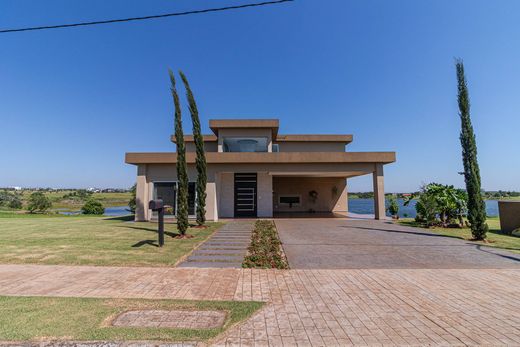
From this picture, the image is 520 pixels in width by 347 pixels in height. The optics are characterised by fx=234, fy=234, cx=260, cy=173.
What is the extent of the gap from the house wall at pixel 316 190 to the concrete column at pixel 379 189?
712 centimetres

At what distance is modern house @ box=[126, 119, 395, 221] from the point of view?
15726 millimetres

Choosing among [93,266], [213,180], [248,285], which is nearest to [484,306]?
[248,285]

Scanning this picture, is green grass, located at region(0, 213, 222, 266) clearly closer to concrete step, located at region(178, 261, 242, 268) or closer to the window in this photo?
concrete step, located at region(178, 261, 242, 268)

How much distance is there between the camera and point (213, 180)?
16.1 metres

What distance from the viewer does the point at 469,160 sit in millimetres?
10688

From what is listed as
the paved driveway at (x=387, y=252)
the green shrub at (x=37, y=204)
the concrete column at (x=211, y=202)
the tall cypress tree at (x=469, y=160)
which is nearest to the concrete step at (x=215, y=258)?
the paved driveway at (x=387, y=252)

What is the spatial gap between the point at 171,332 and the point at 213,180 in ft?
43.2

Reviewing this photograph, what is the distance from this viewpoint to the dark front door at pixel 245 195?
1812 cm

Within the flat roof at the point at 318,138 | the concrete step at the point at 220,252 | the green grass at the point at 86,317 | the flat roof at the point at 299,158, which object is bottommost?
the concrete step at the point at 220,252

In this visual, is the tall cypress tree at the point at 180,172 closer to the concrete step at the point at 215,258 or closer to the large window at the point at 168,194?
the concrete step at the point at 215,258

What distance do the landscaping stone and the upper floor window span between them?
1623cm

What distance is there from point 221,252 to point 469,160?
38.3 ft

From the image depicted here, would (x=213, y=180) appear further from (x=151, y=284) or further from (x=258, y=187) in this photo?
(x=151, y=284)

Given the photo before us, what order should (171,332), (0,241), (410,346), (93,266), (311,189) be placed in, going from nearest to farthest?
(410,346), (171,332), (93,266), (0,241), (311,189)
